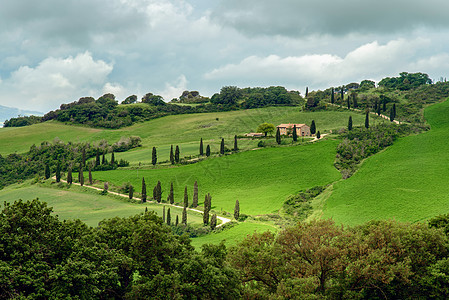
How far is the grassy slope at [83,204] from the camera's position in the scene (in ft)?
240

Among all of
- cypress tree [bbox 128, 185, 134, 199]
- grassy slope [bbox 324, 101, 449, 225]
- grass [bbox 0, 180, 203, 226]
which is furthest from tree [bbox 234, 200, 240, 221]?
cypress tree [bbox 128, 185, 134, 199]

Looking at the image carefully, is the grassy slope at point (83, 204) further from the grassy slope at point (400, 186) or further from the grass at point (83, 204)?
the grassy slope at point (400, 186)

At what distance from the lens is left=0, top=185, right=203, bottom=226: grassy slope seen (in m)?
73.1

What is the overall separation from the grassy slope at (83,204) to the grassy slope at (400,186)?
26.9 meters

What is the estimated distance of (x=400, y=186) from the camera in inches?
2795

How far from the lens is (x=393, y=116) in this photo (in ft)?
387

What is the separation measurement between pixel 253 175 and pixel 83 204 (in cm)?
3830

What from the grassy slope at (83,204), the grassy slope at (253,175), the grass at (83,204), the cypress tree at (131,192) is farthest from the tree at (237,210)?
the cypress tree at (131,192)

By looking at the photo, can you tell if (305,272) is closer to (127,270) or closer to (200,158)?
(127,270)

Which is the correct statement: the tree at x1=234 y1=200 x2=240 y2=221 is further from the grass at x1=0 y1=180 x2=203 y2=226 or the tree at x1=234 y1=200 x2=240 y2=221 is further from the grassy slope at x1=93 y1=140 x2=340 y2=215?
the grass at x1=0 y1=180 x2=203 y2=226

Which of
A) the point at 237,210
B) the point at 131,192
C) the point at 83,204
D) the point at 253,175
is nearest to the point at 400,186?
the point at 237,210

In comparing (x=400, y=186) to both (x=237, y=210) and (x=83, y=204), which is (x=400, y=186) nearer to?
(x=237, y=210)

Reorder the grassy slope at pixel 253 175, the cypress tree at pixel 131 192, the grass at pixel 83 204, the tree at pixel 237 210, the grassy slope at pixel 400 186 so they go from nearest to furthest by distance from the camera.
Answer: the grassy slope at pixel 400 186
the tree at pixel 237 210
the grass at pixel 83 204
the grassy slope at pixel 253 175
the cypress tree at pixel 131 192

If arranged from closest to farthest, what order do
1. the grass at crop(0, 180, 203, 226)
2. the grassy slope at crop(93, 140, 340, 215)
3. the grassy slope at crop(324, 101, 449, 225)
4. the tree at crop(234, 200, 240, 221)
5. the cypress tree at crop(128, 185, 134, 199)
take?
1. the grassy slope at crop(324, 101, 449, 225)
2. the tree at crop(234, 200, 240, 221)
3. the grass at crop(0, 180, 203, 226)
4. the grassy slope at crop(93, 140, 340, 215)
5. the cypress tree at crop(128, 185, 134, 199)
